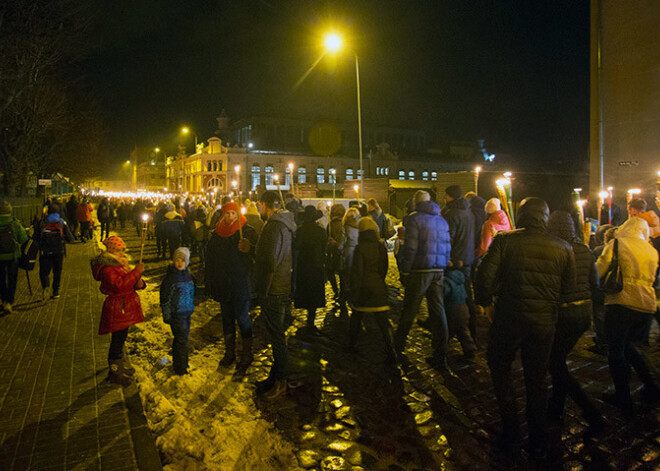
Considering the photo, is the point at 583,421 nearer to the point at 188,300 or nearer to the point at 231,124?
the point at 188,300

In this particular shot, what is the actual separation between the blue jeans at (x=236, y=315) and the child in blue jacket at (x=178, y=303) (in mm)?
453

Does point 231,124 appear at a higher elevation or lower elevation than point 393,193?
higher

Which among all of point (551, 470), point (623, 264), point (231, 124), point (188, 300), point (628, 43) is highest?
point (231, 124)

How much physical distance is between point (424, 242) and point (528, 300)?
198cm

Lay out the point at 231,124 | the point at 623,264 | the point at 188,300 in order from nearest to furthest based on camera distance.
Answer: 1. the point at 623,264
2. the point at 188,300
3. the point at 231,124

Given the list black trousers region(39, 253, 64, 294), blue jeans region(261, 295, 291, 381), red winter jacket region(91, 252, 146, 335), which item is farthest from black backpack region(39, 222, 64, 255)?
blue jeans region(261, 295, 291, 381)

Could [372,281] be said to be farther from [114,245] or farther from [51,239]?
[51,239]

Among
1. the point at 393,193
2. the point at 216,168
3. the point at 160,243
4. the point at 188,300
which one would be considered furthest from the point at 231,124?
the point at 188,300

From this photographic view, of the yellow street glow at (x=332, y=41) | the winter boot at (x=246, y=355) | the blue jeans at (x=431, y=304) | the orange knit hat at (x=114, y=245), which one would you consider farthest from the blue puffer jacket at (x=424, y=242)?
the yellow street glow at (x=332, y=41)

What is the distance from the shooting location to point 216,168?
67000 mm

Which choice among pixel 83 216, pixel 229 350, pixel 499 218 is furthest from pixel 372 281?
pixel 83 216

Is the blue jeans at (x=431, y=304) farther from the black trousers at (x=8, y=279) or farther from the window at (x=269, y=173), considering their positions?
the window at (x=269, y=173)

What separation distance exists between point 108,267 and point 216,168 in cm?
6497

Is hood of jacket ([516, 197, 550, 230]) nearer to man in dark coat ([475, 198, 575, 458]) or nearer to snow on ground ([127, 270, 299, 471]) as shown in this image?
man in dark coat ([475, 198, 575, 458])
